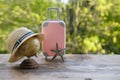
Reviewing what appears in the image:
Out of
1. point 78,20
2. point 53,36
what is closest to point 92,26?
point 78,20

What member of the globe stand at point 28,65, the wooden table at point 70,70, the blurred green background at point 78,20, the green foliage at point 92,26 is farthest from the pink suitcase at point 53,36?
the green foliage at point 92,26

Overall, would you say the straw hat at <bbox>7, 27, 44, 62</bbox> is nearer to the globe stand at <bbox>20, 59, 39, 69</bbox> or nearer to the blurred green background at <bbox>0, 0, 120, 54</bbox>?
the globe stand at <bbox>20, 59, 39, 69</bbox>

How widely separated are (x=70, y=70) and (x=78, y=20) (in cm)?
227

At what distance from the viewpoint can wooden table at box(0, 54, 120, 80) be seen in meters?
1.13

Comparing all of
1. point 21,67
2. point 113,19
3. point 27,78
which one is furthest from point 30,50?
point 113,19

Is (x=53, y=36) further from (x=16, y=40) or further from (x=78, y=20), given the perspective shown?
(x=78, y=20)

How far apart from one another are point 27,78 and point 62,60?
1.24 feet

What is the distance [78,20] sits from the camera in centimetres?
349

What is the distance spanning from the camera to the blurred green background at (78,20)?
3.36 metres

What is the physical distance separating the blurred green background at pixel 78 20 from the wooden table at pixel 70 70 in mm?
1859

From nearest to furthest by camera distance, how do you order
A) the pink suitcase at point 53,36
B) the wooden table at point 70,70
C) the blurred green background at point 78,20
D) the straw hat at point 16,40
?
1. the wooden table at point 70,70
2. the straw hat at point 16,40
3. the pink suitcase at point 53,36
4. the blurred green background at point 78,20

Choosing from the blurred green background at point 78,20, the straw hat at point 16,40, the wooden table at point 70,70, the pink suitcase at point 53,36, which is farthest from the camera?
the blurred green background at point 78,20

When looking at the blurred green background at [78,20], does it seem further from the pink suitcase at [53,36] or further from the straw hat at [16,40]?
the straw hat at [16,40]

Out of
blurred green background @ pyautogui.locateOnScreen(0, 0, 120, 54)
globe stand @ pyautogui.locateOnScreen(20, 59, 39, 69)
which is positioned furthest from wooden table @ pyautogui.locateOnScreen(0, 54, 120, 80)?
blurred green background @ pyautogui.locateOnScreen(0, 0, 120, 54)
